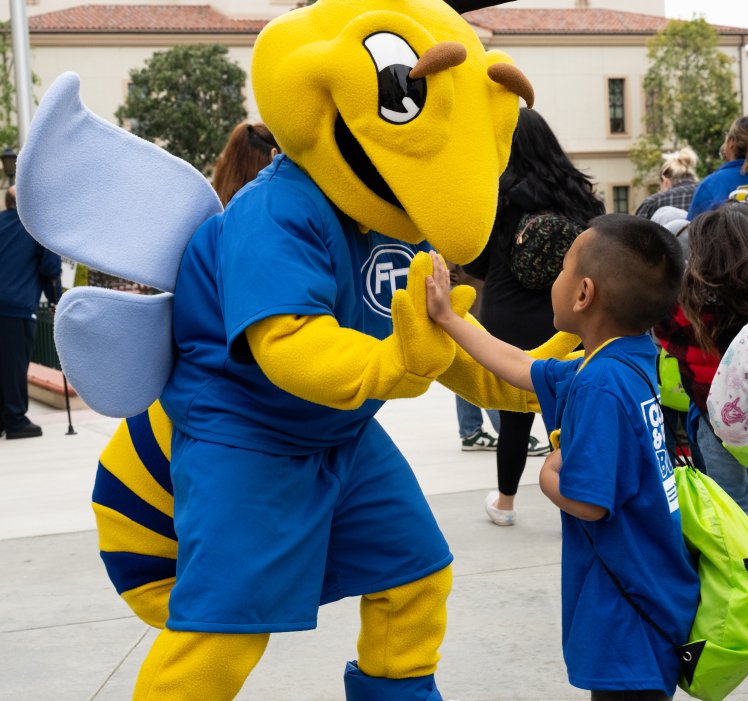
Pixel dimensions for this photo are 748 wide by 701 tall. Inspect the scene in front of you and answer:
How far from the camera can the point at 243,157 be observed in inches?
175

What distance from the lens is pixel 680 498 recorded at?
8.17 ft

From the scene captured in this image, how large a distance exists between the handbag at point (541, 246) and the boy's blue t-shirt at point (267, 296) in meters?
2.08

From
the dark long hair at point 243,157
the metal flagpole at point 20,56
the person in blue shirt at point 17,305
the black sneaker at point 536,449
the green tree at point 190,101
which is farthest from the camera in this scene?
the green tree at point 190,101

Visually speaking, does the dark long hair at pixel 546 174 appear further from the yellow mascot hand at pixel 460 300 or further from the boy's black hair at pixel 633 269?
the yellow mascot hand at pixel 460 300

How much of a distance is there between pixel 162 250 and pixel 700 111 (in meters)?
42.1

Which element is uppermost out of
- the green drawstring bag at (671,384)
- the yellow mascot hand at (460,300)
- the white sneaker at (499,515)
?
the yellow mascot hand at (460,300)

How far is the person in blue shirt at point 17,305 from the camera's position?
8.07m

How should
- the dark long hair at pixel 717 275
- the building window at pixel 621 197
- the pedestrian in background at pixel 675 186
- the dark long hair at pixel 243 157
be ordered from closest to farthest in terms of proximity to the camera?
the dark long hair at pixel 717 275 < the dark long hair at pixel 243 157 < the pedestrian in background at pixel 675 186 < the building window at pixel 621 197

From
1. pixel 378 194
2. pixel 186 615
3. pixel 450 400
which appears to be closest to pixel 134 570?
pixel 186 615

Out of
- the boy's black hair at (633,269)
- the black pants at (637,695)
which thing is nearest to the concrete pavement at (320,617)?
the black pants at (637,695)

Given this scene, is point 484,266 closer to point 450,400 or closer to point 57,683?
point 57,683

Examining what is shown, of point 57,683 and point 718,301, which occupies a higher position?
point 718,301

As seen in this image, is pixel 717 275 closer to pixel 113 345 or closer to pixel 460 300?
pixel 460 300

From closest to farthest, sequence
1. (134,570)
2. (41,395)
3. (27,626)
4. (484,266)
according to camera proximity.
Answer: (134,570), (27,626), (484,266), (41,395)
